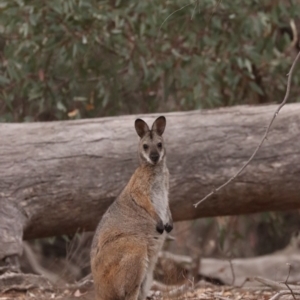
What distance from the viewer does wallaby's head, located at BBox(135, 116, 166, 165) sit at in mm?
5613

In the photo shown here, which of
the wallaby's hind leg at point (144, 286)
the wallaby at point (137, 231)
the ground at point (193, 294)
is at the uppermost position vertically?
the wallaby at point (137, 231)

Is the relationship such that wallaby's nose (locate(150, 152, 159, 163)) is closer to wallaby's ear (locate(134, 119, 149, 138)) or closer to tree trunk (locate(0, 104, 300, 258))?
wallaby's ear (locate(134, 119, 149, 138))

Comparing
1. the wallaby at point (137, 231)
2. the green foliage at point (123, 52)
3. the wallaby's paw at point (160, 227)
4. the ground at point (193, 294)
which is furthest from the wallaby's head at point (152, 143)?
the green foliage at point (123, 52)

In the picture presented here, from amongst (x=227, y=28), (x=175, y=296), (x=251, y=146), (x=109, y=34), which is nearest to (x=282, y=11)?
(x=227, y=28)

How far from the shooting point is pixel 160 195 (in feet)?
18.6

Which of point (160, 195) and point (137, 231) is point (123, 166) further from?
point (137, 231)

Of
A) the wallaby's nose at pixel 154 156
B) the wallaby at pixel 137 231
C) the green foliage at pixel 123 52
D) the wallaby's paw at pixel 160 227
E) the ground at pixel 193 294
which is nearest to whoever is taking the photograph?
the wallaby at pixel 137 231

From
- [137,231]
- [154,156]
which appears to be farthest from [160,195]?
[137,231]

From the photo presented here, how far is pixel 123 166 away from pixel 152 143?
1262 mm

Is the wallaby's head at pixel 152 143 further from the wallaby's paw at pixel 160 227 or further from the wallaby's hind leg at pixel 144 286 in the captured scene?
the wallaby's hind leg at pixel 144 286

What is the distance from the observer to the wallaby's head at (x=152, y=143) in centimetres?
561

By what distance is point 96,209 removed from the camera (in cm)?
686

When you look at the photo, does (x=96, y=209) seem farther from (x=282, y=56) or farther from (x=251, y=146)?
(x=282, y=56)

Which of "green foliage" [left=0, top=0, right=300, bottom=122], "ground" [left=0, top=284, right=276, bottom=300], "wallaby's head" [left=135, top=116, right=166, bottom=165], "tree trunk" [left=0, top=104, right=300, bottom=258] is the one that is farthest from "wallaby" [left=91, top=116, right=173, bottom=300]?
"green foliage" [left=0, top=0, right=300, bottom=122]
